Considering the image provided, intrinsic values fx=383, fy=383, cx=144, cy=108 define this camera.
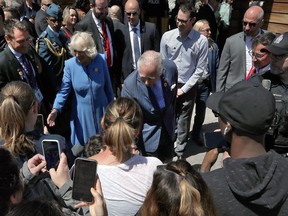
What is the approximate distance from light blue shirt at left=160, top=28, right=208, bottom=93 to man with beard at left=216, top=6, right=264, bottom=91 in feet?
1.11

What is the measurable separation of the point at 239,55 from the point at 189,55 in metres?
0.65

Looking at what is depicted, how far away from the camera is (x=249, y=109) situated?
6.05ft

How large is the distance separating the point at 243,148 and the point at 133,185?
0.78 m

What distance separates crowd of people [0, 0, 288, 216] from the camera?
170 centimetres

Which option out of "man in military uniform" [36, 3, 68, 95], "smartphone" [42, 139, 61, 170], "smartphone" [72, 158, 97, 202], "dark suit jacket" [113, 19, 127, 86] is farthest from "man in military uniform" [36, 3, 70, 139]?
"smartphone" [72, 158, 97, 202]

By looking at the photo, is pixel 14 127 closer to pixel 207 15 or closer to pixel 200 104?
pixel 200 104

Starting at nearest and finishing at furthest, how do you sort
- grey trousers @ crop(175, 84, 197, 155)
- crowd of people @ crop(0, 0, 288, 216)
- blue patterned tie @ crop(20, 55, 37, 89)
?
crowd of people @ crop(0, 0, 288, 216) < blue patterned tie @ crop(20, 55, 37, 89) < grey trousers @ crop(175, 84, 197, 155)

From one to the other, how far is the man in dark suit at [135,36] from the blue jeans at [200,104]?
1.01 m

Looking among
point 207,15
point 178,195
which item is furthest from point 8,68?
point 207,15

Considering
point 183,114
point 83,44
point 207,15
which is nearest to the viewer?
point 83,44

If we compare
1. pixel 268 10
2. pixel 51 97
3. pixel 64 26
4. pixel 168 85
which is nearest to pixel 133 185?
pixel 168 85

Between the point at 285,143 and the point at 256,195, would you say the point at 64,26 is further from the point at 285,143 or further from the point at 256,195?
the point at 256,195

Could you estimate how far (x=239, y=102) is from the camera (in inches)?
73.4

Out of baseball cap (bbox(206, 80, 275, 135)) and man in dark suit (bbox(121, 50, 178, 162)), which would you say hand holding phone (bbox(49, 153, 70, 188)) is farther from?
man in dark suit (bbox(121, 50, 178, 162))
